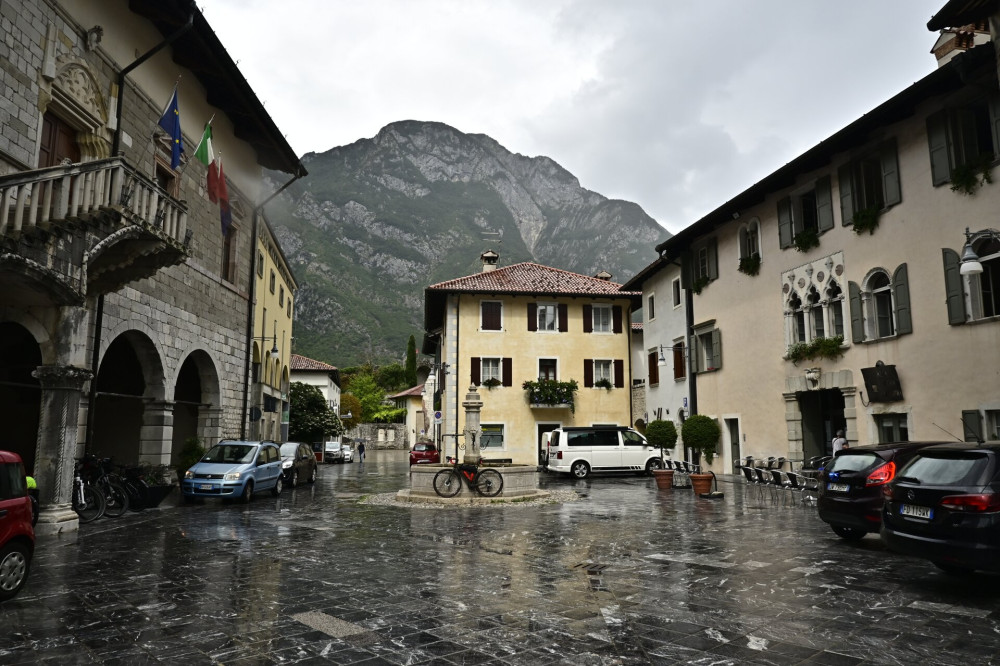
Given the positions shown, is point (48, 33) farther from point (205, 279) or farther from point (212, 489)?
point (212, 489)

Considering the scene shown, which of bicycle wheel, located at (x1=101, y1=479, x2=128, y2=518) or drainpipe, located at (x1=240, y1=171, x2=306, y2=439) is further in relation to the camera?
drainpipe, located at (x1=240, y1=171, x2=306, y2=439)

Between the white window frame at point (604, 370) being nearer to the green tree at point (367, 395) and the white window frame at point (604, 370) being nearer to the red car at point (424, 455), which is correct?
the red car at point (424, 455)

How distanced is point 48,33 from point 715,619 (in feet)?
44.6

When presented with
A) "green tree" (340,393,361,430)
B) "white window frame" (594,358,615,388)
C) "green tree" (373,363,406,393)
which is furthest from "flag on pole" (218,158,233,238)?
"green tree" (373,363,406,393)

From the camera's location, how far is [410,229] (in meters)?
131

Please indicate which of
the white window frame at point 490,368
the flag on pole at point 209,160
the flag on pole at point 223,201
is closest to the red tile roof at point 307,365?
the white window frame at point 490,368

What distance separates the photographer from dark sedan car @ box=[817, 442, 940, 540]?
9539 mm

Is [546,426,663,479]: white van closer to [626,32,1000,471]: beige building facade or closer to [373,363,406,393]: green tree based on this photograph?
[626,32,1000,471]: beige building facade

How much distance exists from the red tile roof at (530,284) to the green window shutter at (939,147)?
64.6 ft

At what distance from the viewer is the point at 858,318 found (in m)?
18.3

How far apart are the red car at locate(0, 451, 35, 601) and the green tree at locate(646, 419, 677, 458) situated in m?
24.2

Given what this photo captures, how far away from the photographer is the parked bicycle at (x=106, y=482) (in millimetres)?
13023

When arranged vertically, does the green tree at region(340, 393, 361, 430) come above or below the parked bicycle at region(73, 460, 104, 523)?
above

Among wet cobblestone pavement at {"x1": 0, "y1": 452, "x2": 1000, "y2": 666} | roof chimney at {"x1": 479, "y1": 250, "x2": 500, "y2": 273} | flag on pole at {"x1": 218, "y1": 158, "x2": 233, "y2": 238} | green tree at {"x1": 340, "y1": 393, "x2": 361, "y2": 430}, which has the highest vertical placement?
roof chimney at {"x1": 479, "y1": 250, "x2": 500, "y2": 273}
